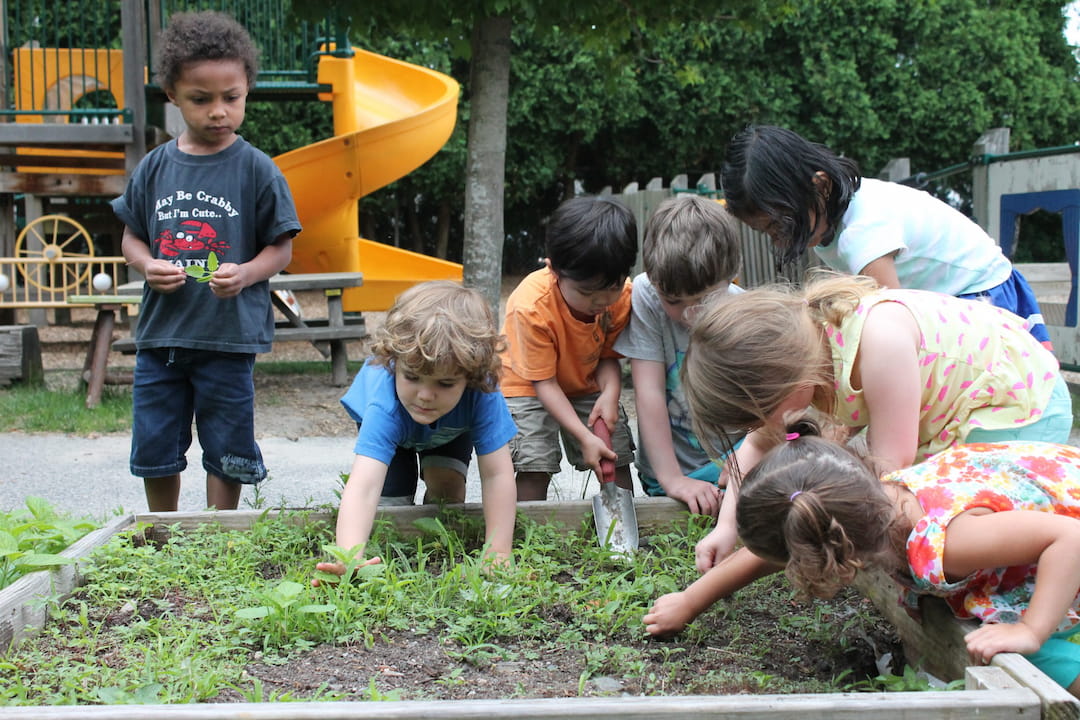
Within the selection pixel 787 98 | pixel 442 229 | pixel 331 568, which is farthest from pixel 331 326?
pixel 787 98

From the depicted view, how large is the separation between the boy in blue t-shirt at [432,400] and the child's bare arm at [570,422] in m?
0.29

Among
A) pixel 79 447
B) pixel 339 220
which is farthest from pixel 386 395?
pixel 339 220

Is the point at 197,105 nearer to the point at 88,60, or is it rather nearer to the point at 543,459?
the point at 543,459

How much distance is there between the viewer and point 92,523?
257cm

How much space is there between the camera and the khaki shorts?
9.95 feet

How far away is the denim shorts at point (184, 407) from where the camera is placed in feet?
9.59

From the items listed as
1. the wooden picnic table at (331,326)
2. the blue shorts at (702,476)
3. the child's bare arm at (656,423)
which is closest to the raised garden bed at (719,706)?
the child's bare arm at (656,423)

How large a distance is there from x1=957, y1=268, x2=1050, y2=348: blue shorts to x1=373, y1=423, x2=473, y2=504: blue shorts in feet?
4.64

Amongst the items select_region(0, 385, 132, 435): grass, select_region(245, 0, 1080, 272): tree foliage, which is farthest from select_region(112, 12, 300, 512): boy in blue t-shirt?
select_region(245, 0, 1080, 272): tree foliage

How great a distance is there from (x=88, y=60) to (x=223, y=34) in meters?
7.93

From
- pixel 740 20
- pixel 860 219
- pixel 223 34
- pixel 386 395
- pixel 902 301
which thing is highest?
pixel 740 20

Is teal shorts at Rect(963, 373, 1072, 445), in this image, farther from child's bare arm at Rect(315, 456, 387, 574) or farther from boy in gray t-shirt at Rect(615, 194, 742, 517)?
child's bare arm at Rect(315, 456, 387, 574)

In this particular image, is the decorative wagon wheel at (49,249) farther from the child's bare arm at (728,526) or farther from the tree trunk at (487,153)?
the child's bare arm at (728,526)

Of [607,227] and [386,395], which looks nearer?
[386,395]
